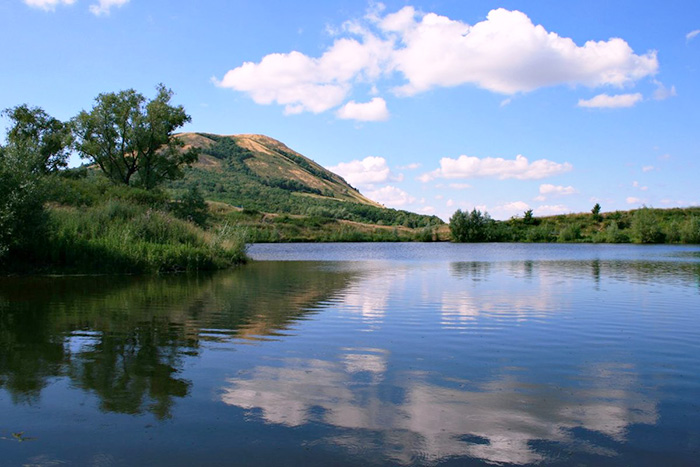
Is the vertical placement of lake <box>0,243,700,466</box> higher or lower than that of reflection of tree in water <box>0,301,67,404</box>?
lower

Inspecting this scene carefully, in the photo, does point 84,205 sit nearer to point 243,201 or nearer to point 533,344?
point 533,344

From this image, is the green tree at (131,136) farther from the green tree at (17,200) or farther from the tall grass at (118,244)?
the green tree at (17,200)

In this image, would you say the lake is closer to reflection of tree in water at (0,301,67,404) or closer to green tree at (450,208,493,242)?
reflection of tree in water at (0,301,67,404)

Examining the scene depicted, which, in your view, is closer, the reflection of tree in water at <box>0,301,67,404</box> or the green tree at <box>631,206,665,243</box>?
the reflection of tree in water at <box>0,301,67,404</box>

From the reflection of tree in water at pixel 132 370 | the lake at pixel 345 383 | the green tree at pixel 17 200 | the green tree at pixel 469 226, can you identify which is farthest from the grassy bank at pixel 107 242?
the green tree at pixel 469 226

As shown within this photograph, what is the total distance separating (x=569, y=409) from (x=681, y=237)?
87860mm

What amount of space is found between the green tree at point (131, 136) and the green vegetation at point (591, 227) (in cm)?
6341

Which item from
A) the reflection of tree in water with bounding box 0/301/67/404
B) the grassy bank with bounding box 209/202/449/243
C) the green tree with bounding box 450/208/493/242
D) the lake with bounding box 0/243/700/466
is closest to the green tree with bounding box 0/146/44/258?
the lake with bounding box 0/243/700/466

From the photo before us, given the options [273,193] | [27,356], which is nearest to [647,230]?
[27,356]

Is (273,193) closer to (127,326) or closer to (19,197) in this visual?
(19,197)

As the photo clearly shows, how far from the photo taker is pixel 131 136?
42.1m

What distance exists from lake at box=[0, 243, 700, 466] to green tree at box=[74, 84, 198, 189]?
30.6 meters

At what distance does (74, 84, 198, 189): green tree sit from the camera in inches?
1650

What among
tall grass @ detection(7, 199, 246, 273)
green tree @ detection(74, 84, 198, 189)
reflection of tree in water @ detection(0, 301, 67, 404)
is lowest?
reflection of tree in water @ detection(0, 301, 67, 404)
